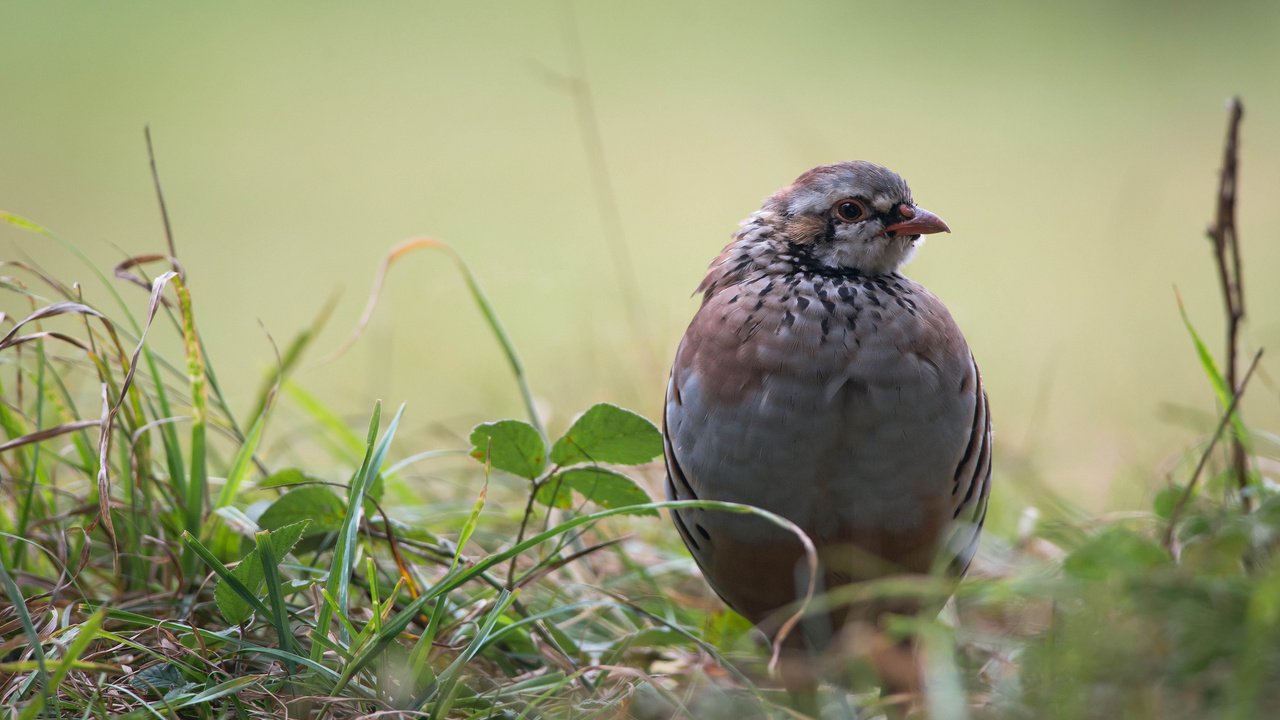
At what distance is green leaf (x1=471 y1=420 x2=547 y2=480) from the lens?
244 cm

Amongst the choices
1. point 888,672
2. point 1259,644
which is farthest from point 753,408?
point 1259,644

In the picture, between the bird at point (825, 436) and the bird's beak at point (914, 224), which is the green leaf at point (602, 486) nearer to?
the bird at point (825, 436)

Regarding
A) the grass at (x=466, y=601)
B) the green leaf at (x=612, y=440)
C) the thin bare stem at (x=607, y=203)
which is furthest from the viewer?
the thin bare stem at (x=607, y=203)

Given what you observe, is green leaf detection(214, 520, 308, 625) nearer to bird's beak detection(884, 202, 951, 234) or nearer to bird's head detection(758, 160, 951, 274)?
bird's head detection(758, 160, 951, 274)

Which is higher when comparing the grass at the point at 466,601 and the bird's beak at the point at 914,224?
the bird's beak at the point at 914,224

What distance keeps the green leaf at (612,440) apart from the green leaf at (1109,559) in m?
0.96

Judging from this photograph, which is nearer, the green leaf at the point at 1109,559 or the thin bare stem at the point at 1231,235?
the green leaf at the point at 1109,559

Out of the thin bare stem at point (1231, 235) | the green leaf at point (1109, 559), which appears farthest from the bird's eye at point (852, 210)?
the green leaf at point (1109, 559)

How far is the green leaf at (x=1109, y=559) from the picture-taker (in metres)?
1.74

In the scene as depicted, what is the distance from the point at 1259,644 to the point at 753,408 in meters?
1.04

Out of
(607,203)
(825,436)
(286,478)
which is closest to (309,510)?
(286,478)

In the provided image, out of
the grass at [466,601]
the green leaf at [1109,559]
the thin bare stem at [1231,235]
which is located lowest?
the grass at [466,601]

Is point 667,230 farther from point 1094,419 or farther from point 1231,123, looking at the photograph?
point 1231,123

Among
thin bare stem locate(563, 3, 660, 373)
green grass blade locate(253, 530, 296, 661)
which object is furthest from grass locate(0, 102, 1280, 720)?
thin bare stem locate(563, 3, 660, 373)
